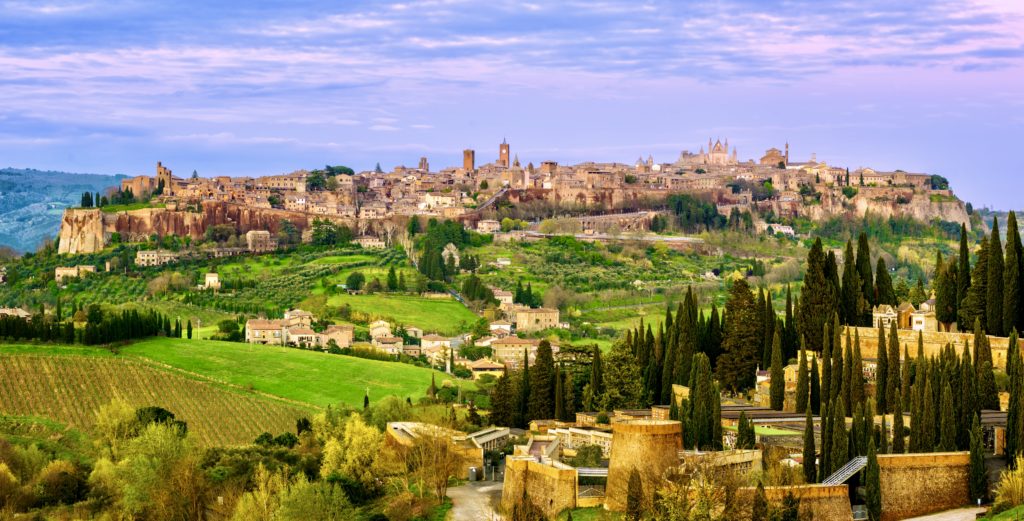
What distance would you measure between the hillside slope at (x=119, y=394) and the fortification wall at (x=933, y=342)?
2236 cm

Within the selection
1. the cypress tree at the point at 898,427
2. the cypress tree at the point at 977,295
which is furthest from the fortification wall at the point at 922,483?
the cypress tree at the point at 977,295

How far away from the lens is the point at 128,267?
110 meters

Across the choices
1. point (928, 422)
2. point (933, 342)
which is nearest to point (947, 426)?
point (928, 422)

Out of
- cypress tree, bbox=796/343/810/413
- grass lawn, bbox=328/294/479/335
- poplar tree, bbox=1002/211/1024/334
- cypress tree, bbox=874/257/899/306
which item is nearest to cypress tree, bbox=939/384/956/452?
cypress tree, bbox=796/343/810/413

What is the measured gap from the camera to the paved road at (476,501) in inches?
1416

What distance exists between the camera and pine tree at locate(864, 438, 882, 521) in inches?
1261

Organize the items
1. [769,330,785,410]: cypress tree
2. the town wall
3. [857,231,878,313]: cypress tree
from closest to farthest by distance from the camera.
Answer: [769,330,785,410]: cypress tree, [857,231,878,313]: cypress tree, the town wall

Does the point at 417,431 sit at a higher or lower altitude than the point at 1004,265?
lower

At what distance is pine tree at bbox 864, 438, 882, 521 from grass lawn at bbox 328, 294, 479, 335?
175ft

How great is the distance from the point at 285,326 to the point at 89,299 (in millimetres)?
21726

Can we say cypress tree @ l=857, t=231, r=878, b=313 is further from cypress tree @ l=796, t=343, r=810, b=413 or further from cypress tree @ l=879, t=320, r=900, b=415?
cypress tree @ l=879, t=320, r=900, b=415

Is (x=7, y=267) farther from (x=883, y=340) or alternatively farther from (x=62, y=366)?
(x=883, y=340)

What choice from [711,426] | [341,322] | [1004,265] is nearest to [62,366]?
[341,322]

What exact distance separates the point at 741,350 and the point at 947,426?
1388 cm
